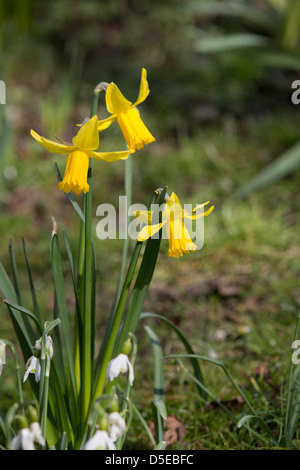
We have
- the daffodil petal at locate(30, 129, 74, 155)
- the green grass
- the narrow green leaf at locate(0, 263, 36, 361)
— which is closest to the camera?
the daffodil petal at locate(30, 129, 74, 155)

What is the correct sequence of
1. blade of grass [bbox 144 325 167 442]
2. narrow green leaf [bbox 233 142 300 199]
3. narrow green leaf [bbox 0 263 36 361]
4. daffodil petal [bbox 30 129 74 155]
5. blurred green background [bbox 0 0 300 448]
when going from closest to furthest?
1. daffodil petal [bbox 30 129 74 155]
2. narrow green leaf [bbox 0 263 36 361]
3. blade of grass [bbox 144 325 167 442]
4. blurred green background [bbox 0 0 300 448]
5. narrow green leaf [bbox 233 142 300 199]

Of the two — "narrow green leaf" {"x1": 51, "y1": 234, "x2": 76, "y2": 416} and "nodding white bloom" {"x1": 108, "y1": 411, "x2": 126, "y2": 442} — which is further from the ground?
"narrow green leaf" {"x1": 51, "y1": 234, "x2": 76, "y2": 416}

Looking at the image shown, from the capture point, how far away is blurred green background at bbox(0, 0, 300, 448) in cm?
201

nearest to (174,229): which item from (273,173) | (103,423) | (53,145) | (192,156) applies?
(53,145)

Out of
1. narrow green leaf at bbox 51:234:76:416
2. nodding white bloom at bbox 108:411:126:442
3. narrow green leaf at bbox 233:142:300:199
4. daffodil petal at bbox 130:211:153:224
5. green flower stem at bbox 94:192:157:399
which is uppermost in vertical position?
narrow green leaf at bbox 233:142:300:199

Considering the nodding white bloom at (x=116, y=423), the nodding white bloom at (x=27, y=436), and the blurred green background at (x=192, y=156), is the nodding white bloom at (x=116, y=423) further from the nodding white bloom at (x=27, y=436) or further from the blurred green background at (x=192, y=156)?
the blurred green background at (x=192, y=156)

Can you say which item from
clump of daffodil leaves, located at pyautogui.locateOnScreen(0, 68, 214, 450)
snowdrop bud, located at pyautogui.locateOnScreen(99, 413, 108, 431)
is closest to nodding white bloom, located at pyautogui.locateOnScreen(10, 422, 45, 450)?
clump of daffodil leaves, located at pyautogui.locateOnScreen(0, 68, 214, 450)

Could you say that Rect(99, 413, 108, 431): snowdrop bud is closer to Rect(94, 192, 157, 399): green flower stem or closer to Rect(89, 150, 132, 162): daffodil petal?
Rect(94, 192, 157, 399): green flower stem

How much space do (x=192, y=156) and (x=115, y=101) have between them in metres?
2.03

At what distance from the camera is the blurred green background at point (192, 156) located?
2.01m

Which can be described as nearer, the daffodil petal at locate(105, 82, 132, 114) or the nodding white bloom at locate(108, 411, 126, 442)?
the nodding white bloom at locate(108, 411, 126, 442)

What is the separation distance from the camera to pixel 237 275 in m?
2.33

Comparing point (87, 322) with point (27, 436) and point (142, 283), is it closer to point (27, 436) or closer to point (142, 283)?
point (142, 283)

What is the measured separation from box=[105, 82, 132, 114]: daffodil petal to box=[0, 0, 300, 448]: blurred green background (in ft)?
2.87
